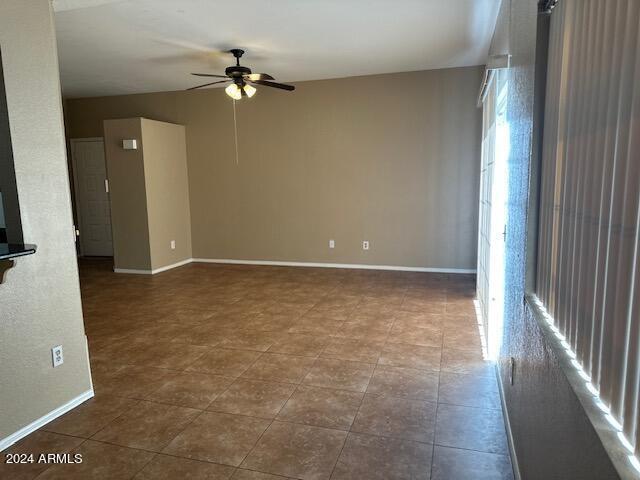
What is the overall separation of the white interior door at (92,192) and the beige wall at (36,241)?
210 inches

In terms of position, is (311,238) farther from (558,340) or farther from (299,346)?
(558,340)

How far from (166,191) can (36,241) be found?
4.41 metres

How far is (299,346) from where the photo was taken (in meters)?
3.46

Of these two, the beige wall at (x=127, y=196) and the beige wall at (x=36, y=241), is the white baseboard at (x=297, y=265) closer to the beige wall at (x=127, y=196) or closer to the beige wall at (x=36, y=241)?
the beige wall at (x=127, y=196)

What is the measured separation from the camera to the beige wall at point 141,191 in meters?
6.16

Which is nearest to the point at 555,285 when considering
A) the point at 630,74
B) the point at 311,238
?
the point at 630,74

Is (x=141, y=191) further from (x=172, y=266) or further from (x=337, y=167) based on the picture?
(x=337, y=167)

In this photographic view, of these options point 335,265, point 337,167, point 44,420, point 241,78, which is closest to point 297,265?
point 335,265

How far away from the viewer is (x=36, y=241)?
7.68 feet

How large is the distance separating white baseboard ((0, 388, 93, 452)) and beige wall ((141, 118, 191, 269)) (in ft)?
12.6

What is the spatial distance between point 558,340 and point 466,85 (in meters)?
5.04

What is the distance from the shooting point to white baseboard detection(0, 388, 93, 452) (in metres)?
2.21

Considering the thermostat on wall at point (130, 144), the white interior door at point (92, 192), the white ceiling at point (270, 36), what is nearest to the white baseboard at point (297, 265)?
the white interior door at point (92, 192)

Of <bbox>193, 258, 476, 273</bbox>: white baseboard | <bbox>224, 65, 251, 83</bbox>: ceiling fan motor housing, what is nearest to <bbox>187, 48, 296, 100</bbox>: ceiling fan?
<bbox>224, 65, 251, 83</bbox>: ceiling fan motor housing
